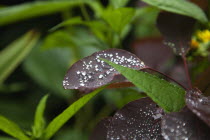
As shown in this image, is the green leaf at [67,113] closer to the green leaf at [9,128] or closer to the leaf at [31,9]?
the green leaf at [9,128]

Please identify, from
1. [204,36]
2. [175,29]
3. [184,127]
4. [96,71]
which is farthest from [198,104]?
[204,36]

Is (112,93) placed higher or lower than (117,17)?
lower

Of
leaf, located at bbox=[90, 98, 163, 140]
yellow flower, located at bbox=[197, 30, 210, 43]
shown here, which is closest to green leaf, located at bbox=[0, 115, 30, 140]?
leaf, located at bbox=[90, 98, 163, 140]

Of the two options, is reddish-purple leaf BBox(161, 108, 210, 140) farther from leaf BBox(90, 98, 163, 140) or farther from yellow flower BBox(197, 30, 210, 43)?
yellow flower BBox(197, 30, 210, 43)

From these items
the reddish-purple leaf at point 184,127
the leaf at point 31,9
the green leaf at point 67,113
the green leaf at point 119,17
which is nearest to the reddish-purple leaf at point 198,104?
the reddish-purple leaf at point 184,127

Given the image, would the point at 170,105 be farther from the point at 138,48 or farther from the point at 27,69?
the point at 27,69

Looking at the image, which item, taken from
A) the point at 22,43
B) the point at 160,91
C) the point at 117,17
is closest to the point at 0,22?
the point at 22,43

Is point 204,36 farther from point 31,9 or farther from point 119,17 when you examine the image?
point 31,9
